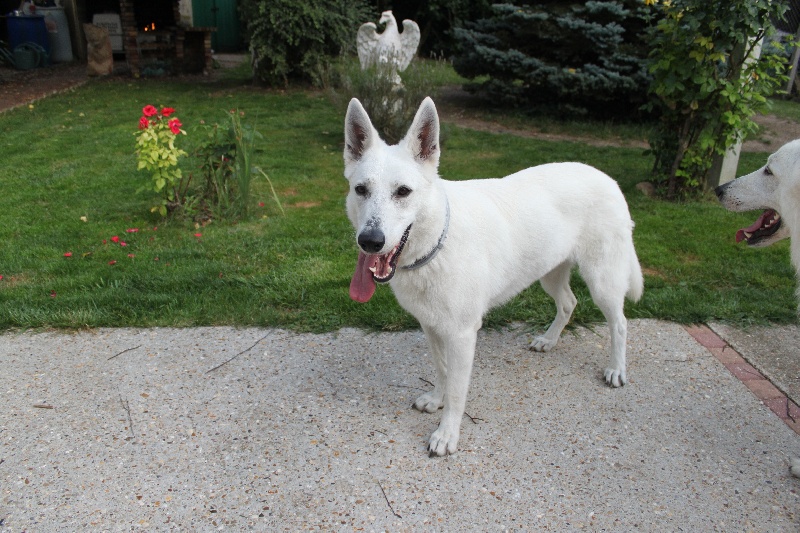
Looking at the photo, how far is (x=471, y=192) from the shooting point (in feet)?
10.2

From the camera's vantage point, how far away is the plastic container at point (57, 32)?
54.2 ft

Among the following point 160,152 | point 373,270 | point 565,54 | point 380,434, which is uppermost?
point 565,54

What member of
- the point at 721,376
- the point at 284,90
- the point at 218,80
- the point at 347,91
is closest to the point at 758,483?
the point at 721,376

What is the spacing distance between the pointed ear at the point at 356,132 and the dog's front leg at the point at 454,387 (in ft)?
3.28

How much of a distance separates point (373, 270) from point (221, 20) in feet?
65.5

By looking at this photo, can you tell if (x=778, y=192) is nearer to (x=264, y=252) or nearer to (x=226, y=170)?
(x=264, y=252)

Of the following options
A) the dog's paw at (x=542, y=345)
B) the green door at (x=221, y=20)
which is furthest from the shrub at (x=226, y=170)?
the green door at (x=221, y=20)

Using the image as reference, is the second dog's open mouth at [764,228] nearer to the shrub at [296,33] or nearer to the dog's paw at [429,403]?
the dog's paw at [429,403]

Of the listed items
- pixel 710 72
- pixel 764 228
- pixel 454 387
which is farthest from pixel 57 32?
pixel 764 228

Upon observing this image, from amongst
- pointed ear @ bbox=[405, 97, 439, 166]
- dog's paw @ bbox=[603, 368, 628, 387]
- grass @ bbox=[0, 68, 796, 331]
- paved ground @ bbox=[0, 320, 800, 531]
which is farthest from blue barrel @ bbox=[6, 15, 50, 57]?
dog's paw @ bbox=[603, 368, 628, 387]

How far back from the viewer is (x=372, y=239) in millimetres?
2488

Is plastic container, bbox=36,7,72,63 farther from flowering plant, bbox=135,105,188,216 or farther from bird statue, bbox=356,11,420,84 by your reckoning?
flowering plant, bbox=135,105,188,216

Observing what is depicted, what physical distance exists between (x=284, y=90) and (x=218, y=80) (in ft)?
7.48

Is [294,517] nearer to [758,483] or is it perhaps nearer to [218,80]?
[758,483]
